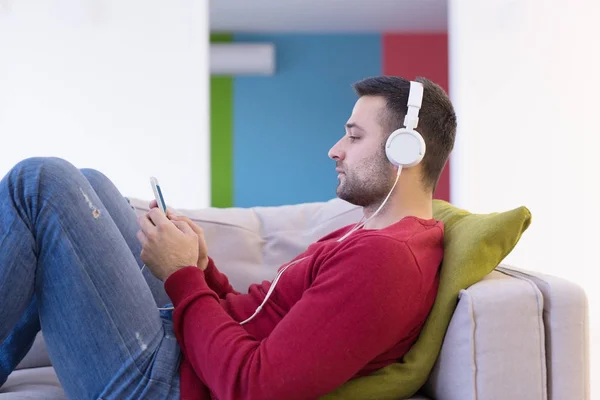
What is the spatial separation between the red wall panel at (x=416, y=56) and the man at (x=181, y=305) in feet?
17.2

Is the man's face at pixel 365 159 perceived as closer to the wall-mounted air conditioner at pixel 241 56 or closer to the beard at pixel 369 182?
the beard at pixel 369 182

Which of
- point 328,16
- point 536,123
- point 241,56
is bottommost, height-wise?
point 536,123

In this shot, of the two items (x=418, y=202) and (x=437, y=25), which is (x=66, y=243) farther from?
(x=437, y=25)

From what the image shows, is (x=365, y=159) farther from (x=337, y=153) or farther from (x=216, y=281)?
(x=216, y=281)

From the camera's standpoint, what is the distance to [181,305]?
1.25m

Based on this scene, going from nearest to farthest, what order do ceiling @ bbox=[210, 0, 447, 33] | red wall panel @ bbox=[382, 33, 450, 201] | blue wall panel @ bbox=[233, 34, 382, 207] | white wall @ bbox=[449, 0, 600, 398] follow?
white wall @ bbox=[449, 0, 600, 398], ceiling @ bbox=[210, 0, 447, 33], blue wall panel @ bbox=[233, 34, 382, 207], red wall panel @ bbox=[382, 33, 450, 201]

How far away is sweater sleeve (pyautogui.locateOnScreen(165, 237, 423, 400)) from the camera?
3.70ft

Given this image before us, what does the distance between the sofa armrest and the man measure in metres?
0.22

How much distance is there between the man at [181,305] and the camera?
1.14 m

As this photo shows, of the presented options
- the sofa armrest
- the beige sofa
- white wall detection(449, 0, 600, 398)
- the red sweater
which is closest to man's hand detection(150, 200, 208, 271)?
the red sweater

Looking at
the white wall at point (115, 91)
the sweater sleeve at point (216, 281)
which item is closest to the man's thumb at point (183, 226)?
the sweater sleeve at point (216, 281)

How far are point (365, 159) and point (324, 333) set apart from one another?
443 mm

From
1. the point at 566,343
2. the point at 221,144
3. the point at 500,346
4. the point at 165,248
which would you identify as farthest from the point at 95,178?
the point at 221,144

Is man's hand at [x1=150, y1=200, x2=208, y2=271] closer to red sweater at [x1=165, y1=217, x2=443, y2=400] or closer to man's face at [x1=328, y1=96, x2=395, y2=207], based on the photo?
red sweater at [x1=165, y1=217, x2=443, y2=400]
